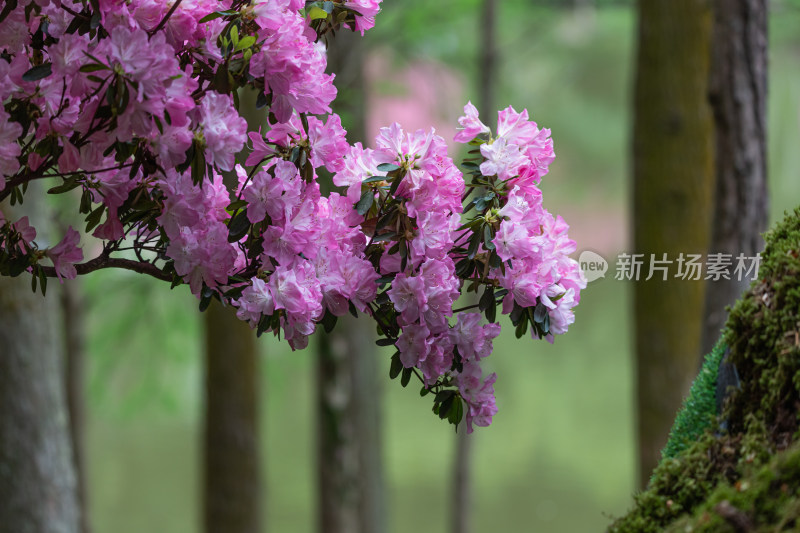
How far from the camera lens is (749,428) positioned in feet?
3.97

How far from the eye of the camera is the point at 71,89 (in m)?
1.14

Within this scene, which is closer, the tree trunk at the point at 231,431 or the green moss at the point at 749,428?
the green moss at the point at 749,428

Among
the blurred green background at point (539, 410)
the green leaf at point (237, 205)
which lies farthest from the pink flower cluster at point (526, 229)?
the blurred green background at point (539, 410)

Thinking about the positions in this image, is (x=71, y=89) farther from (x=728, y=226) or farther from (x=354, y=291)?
(x=728, y=226)

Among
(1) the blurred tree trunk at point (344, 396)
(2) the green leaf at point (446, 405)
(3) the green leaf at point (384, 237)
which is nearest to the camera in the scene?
(3) the green leaf at point (384, 237)

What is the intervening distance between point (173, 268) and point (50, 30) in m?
0.38

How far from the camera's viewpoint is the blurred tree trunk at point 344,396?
5301 millimetres

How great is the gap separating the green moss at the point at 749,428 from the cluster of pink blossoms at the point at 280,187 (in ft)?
0.87

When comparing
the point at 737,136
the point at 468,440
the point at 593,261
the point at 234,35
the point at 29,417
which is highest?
the point at 737,136

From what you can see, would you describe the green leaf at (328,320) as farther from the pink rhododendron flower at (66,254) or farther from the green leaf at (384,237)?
the pink rhododendron flower at (66,254)

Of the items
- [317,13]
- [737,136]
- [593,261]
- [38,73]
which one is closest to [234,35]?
[317,13]

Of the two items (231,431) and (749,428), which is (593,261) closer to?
(749,428)

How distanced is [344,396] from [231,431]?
28.3 inches

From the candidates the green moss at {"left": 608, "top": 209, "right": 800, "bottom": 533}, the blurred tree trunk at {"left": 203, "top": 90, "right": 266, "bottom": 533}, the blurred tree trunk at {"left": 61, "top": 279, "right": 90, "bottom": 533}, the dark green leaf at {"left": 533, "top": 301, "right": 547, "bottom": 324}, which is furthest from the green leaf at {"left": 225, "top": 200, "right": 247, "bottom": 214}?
the blurred tree trunk at {"left": 61, "top": 279, "right": 90, "bottom": 533}
